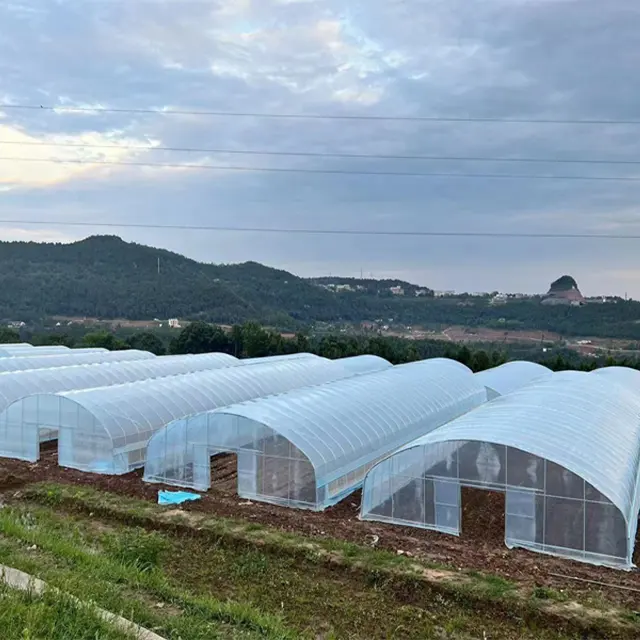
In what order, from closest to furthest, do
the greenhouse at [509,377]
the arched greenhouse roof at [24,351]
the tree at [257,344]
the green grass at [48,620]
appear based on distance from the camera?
the green grass at [48,620], the greenhouse at [509,377], the arched greenhouse roof at [24,351], the tree at [257,344]

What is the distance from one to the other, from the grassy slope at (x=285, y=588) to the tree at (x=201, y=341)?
1495 inches

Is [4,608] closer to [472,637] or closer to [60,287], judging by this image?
[472,637]

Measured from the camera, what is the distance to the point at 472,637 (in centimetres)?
896

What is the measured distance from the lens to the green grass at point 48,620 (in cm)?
581

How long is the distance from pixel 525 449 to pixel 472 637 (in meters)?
4.58

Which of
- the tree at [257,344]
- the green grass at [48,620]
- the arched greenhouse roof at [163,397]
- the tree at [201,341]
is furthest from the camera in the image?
the tree at [201,341]

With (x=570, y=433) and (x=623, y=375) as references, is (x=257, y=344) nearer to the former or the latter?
(x=623, y=375)

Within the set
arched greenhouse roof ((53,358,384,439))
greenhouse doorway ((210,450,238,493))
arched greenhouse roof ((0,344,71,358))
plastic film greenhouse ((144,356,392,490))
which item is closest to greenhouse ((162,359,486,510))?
plastic film greenhouse ((144,356,392,490))

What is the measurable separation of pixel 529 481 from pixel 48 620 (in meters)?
9.46

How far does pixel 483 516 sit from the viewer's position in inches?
567

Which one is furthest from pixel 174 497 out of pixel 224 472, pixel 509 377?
pixel 509 377

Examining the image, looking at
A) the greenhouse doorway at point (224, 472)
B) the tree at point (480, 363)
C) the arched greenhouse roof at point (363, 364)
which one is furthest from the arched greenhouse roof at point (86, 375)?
the tree at point (480, 363)

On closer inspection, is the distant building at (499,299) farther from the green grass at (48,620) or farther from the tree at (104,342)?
the green grass at (48,620)

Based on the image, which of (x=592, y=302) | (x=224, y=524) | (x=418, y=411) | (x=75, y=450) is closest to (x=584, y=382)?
(x=418, y=411)
